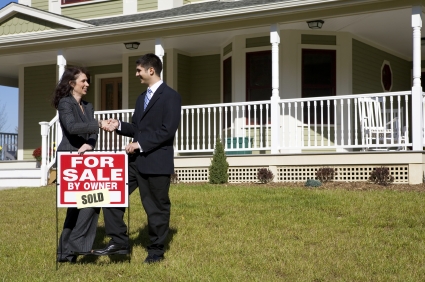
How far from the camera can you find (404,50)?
1627 cm

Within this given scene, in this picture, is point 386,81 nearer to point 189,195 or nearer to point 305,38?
point 305,38

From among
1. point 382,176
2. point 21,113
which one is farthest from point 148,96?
point 21,113

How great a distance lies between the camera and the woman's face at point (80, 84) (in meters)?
6.07

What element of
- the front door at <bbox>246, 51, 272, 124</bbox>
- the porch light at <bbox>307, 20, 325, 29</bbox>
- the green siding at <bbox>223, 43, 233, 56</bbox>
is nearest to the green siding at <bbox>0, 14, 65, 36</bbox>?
the green siding at <bbox>223, 43, 233, 56</bbox>

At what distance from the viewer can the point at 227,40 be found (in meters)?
14.8

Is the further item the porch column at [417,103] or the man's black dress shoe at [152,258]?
the porch column at [417,103]

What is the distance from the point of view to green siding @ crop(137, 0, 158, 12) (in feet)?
55.1

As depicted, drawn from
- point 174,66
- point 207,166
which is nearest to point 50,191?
point 207,166

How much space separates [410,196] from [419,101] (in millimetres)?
2454

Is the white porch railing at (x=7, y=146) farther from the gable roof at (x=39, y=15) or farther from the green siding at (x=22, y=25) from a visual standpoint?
the gable roof at (x=39, y=15)

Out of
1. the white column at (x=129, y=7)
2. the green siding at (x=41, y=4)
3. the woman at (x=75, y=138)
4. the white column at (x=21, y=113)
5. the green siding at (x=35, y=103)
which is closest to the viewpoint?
the woman at (x=75, y=138)

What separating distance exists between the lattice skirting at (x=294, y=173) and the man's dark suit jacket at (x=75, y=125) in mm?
6488

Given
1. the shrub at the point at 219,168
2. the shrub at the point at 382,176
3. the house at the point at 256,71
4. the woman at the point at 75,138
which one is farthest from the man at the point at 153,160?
the shrub at the point at 219,168

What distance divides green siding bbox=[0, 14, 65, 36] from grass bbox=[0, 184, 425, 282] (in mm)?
7355
